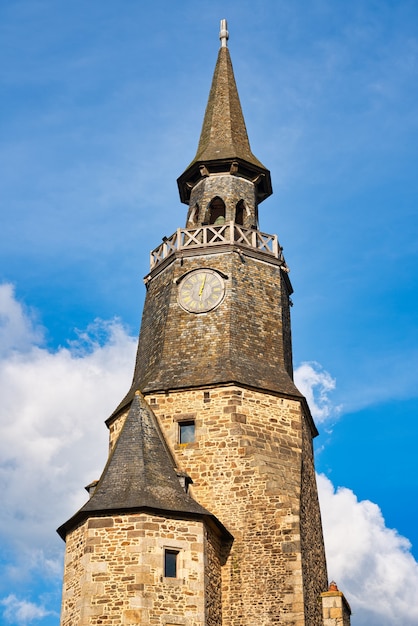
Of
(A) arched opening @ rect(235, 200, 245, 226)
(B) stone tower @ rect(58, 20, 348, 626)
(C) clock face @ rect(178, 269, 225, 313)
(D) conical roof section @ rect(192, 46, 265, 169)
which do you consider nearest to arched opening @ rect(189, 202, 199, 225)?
(B) stone tower @ rect(58, 20, 348, 626)

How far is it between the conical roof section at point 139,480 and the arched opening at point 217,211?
394 inches

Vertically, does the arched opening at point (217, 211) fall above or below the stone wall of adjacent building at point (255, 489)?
above

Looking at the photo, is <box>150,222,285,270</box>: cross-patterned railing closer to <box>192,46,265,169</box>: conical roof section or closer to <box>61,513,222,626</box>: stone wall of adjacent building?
<box>192,46,265,169</box>: conical roof section

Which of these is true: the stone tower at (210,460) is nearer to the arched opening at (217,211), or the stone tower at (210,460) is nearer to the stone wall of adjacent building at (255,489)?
the stone wall of adjacent building at (255,489)

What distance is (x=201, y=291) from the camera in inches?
1277

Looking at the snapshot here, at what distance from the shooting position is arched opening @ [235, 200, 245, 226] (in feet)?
119

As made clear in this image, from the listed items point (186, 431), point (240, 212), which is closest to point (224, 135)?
point (240, 212)

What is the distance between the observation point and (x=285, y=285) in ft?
114

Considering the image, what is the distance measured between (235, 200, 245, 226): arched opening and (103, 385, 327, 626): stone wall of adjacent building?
8481 millimetres

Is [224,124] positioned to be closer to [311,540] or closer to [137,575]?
[311,540]

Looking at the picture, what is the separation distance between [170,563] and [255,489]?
3.81 m

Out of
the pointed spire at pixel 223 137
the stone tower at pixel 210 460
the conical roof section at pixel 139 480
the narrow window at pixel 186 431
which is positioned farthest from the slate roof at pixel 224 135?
the conical roof section at pixel 139 480

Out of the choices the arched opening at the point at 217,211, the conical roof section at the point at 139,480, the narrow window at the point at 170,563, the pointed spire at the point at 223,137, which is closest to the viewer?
the narrow window at the point at 170,563

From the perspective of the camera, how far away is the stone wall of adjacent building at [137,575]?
24.3 m
